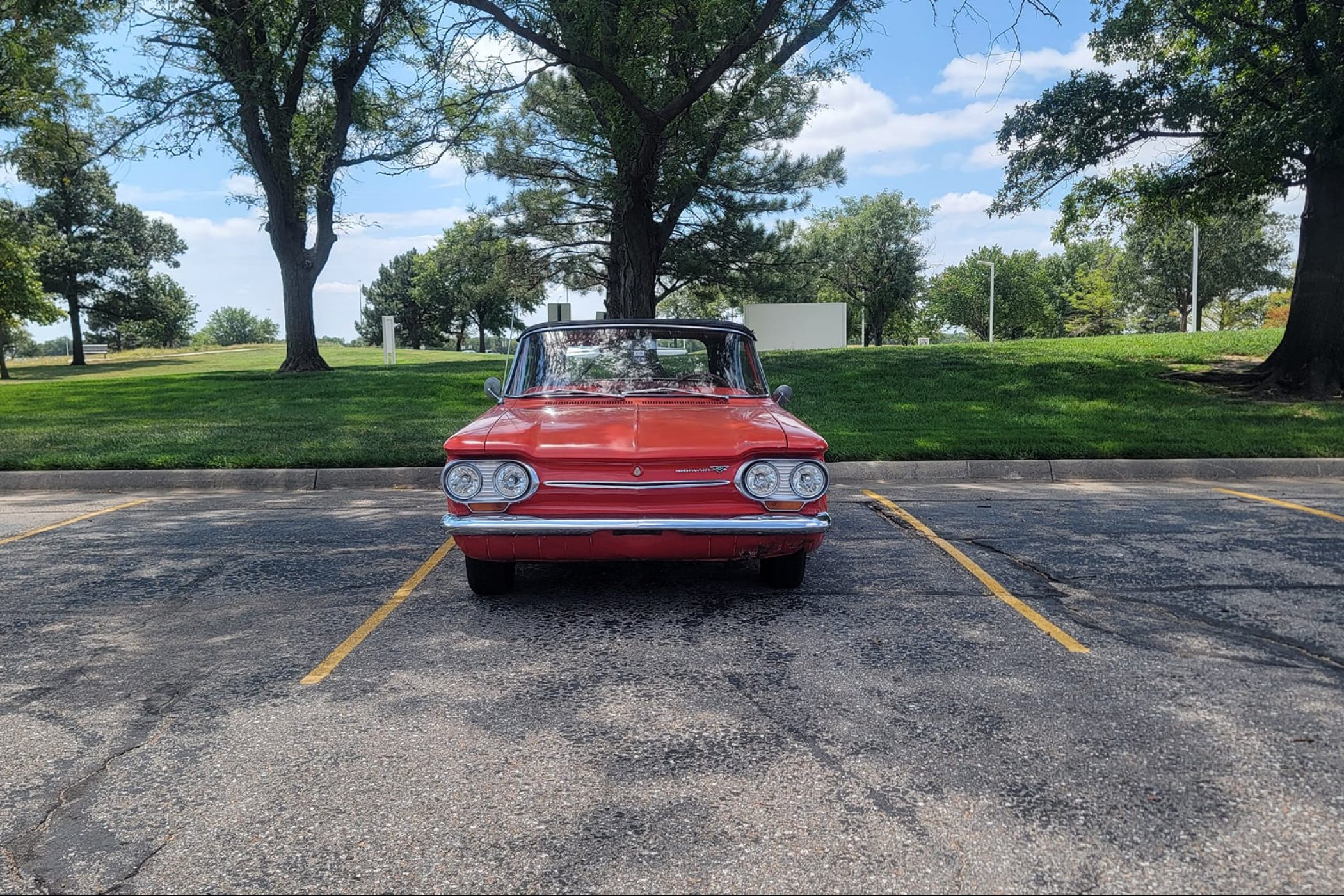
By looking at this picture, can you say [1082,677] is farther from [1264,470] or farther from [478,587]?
[1264,470]

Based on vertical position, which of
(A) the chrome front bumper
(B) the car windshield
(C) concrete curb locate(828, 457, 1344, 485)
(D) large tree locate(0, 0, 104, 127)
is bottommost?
(C) concrete curb locate(828, 457, 1344, 485)

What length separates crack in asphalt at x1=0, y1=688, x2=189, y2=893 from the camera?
7.76 feet

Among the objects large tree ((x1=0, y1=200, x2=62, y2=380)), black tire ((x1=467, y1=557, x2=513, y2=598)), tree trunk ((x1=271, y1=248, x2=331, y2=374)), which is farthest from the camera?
large tree ((x1=0, y1=200, x2=62, y2=380))

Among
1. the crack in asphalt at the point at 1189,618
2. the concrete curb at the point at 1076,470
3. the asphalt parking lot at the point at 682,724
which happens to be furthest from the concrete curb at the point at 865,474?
the crack in asphalt at the point at 1189,618

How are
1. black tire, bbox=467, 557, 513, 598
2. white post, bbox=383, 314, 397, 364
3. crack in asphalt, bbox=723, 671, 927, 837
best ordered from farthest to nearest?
white post, bbox=383, 314, 397, 364, black tire, bbox=467, 557, 513, 598, crack in asphalt, bbox=723, 671, 927, 837

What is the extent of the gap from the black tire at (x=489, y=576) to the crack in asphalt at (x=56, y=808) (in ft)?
5.24

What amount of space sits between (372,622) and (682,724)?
2015 millimetres

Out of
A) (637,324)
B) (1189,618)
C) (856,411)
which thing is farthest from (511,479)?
(856,411)

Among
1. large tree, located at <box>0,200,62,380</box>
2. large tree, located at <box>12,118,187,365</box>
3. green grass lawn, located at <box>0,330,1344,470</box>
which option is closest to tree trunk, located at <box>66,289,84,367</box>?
large tree, located at <box>12,118,187,365</box>

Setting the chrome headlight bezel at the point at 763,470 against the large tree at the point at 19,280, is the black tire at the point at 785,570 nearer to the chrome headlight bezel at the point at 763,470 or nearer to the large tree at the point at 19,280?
the chrome headlight bezel at the point at 763,470

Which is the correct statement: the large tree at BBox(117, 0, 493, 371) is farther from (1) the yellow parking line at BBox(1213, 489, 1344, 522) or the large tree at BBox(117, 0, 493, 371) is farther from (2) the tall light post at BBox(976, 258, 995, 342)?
(2) the tall light post at BBox(976, 258, 995, 342)

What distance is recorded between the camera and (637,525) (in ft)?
13.9

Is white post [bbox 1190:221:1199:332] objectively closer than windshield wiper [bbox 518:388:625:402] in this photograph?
No

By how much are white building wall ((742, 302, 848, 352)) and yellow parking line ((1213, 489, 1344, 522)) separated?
2402 cm
